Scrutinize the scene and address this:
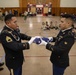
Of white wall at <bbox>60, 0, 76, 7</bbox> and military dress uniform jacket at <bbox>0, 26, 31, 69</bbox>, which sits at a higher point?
white wall at <bbox>60, 0, 76, 7</bbox>

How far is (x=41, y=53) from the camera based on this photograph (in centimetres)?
527

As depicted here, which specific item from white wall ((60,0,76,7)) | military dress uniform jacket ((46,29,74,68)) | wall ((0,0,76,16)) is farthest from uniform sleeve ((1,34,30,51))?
white wall ((60,0,76,7))

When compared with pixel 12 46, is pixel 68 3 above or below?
above

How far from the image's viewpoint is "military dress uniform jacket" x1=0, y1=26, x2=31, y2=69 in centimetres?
242

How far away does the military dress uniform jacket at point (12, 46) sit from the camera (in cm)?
242

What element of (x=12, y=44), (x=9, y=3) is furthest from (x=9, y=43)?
(x=9, y=3)

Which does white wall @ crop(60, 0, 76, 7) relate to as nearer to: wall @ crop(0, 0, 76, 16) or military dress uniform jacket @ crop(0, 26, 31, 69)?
wall @ crop(0, 0, 76, 16)

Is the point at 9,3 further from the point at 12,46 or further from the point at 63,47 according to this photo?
the point at 63,47

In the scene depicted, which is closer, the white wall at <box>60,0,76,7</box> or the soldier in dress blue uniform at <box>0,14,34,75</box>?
the soldier in dress blue uniform at <box>0,14,34,75</box>

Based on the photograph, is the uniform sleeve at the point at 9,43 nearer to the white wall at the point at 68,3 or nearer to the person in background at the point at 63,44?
the person in background at the point at 63,44

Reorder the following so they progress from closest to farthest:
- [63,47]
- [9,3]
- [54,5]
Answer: [63,47]
[9,3]
[54,5]

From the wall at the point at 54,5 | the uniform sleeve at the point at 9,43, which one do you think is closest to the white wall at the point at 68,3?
the wall at the point at 54,5

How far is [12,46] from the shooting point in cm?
241

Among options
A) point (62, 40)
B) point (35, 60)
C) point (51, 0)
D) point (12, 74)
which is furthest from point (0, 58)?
point (51, 0)
